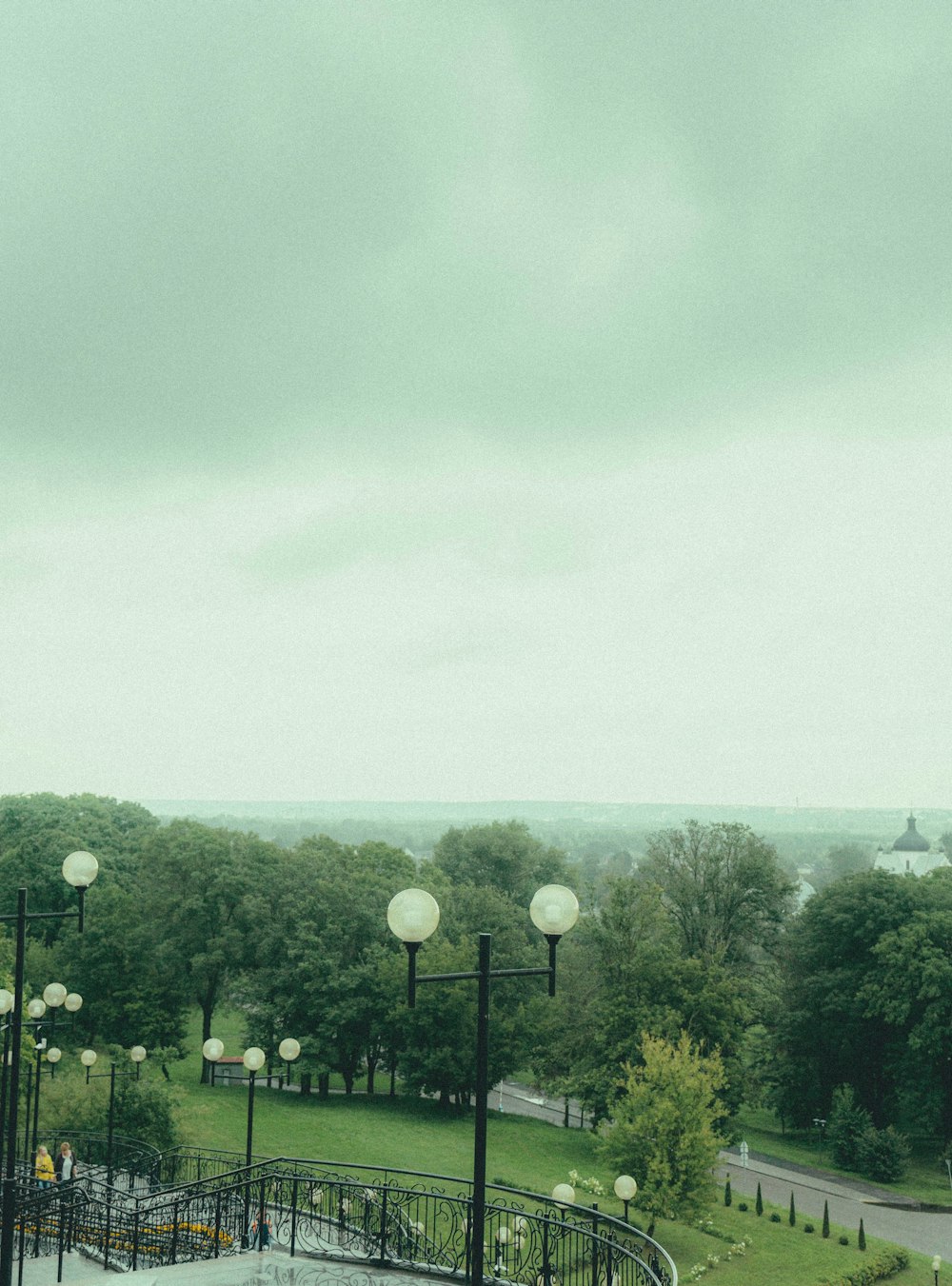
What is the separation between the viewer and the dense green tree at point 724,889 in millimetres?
49594

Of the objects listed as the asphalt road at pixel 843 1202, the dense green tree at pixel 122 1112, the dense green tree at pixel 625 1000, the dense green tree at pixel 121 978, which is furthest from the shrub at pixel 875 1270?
the dense green tree at pixel 121 978

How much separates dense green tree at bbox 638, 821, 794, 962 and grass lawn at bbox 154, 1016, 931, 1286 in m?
10.8

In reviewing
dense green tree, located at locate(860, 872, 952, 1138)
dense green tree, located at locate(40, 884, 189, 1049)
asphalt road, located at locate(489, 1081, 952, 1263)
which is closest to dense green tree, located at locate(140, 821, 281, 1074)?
dense green tree, located at locate(40, 884, 189, 1049)

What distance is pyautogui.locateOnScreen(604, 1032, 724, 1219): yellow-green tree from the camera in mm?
30266

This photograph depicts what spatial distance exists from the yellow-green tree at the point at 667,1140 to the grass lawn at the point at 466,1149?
1390 mm

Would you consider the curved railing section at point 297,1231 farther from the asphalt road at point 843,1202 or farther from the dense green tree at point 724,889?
the dense green tree at point 724,889

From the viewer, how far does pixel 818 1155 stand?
4681 cm

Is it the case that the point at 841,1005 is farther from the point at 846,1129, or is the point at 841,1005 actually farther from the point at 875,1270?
the point at 875,1270

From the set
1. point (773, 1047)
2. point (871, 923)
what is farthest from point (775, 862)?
point (773, 1047)

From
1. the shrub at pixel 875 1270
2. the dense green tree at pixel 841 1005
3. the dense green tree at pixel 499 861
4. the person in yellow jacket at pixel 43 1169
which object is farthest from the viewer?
the dense green tree at pixel 499 861

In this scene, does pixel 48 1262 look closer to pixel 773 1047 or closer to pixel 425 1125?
pixel 425 1125

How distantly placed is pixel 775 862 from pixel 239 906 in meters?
25.7

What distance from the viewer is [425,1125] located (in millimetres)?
42125

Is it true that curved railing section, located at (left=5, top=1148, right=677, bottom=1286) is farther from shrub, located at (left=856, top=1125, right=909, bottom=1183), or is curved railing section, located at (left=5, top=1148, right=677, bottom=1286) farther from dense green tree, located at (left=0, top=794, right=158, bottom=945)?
dense green tree, located at (left=0, top=794, right=158, bottom=945)
